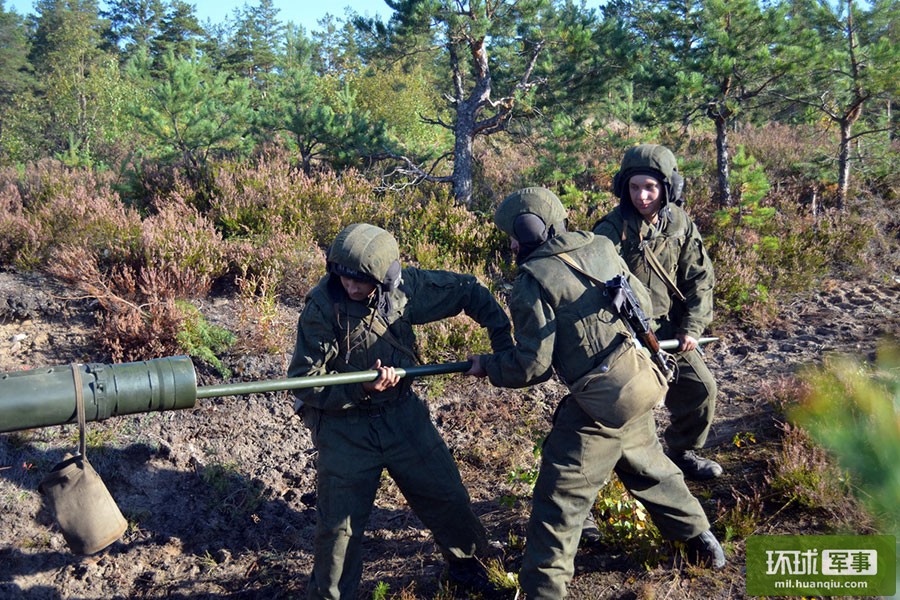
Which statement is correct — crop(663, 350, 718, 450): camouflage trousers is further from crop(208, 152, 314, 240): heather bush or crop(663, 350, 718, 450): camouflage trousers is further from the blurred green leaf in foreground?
crop(208, 152, 314, 240): heather bush

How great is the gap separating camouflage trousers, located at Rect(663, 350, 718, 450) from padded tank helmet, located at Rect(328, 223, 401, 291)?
6.24 ft

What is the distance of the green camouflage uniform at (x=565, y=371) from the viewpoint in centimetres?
318

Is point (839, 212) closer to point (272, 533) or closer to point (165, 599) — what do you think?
point (272, 533)

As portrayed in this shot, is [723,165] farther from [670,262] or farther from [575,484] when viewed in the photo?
[575,484]

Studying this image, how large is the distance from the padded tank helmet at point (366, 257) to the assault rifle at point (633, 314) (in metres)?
1.05

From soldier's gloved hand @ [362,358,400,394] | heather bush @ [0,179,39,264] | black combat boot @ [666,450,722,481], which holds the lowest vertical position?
black combat boot @ [666,450,722,481]

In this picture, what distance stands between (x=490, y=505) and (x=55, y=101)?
16.6 metres

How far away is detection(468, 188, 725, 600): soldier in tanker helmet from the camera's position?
316 cm

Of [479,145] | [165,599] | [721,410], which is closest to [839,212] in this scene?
[721,410]

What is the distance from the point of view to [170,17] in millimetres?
32750

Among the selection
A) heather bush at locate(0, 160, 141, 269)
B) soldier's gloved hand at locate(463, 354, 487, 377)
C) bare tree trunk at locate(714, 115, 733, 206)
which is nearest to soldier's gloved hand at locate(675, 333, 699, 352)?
soldier's gloved hand at locate(463, 354, 487, 377)

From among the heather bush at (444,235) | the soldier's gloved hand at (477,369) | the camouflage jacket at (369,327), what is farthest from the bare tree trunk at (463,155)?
the soldier's gloved hand at (477,369)

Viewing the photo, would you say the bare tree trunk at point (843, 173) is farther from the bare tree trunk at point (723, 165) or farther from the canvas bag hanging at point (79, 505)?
the canvas bag hanging at point (79, 505)

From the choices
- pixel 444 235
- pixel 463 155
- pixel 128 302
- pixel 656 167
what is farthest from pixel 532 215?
pixel 463 155
